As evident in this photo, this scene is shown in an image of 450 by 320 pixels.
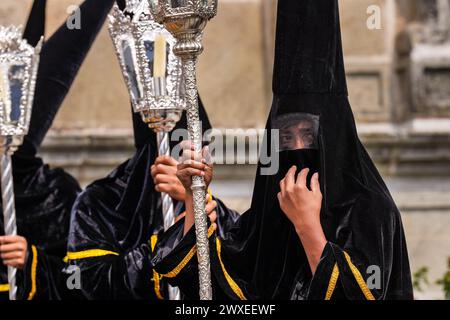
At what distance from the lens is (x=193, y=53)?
16.6 ft

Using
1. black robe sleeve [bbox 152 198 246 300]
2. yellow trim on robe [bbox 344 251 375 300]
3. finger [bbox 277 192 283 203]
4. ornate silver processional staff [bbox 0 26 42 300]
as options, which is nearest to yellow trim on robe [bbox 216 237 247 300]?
black robe sleeve [bbox 152 198 246 300]

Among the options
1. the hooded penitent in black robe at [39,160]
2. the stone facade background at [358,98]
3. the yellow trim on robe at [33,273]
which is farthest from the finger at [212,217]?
the stone facade background at [358,98]

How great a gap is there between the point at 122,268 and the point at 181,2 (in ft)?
5.76

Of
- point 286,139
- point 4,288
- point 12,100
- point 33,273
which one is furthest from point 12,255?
point 286,139

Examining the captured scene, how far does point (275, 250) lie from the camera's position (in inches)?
208

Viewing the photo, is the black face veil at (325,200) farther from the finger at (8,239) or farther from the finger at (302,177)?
the finger at (8,239)

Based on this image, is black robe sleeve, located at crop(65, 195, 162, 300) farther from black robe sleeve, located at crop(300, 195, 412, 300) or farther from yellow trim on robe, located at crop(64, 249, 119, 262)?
black robe sleeve, located at crop(300, 195, 412, 300)

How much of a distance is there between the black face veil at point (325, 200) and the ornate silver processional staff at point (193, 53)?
267 mm

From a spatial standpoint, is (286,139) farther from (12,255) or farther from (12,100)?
(12,255)

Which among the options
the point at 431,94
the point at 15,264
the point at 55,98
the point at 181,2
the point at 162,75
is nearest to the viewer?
the point at 181,2

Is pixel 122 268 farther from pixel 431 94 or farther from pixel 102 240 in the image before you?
pixel 431 94

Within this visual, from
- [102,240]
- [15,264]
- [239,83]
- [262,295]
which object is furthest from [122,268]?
[239,83]

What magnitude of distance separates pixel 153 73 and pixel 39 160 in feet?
4.88

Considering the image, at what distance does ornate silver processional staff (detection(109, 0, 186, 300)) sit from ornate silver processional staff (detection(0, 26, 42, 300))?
0.65 m
